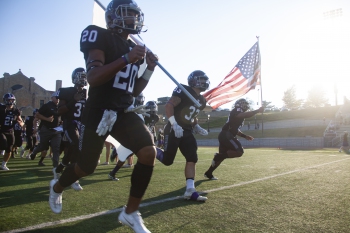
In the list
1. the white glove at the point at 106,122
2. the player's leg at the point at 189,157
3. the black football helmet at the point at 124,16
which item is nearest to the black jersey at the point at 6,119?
the player's leg at the point at 189,157

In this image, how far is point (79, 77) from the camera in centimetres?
553

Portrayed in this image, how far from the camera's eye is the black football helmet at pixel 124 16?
9.80 feet

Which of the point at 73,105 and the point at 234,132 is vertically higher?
the point at 73,105

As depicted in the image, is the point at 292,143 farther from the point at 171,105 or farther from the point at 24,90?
the point at 24,90

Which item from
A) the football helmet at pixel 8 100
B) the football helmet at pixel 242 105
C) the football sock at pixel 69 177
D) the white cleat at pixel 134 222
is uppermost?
the football helmet at pixel 8 100

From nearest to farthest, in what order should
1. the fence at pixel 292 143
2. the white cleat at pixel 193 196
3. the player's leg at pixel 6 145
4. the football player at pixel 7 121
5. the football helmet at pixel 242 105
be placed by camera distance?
the white cleat at pixel 193 196 < the football helmet at pixel 242 105 < the player's leg at pixel 6 145 < the football player at pixel 7 121 < the fence at pixel 292 143

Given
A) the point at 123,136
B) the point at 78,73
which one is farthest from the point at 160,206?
the point at 78,73

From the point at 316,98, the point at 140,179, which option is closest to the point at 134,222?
the point at 140,179

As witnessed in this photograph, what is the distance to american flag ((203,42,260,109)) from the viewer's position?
34.1 ft

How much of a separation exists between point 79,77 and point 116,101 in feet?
9.65

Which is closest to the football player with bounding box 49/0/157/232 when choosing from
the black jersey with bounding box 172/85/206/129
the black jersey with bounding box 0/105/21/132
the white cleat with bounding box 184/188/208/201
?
the white cleat with bounding box 184/188/208/201

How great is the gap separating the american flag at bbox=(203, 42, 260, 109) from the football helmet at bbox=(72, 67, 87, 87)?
17.9 feet

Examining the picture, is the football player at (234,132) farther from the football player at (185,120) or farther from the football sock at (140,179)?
the football sock at (140,179)

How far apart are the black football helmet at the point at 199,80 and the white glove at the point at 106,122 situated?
107 inches
